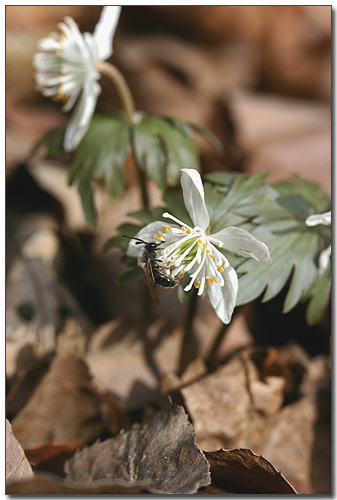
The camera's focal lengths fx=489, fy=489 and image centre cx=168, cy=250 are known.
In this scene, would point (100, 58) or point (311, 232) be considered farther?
point (100, 58)

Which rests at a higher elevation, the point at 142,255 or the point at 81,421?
the point at 142,255

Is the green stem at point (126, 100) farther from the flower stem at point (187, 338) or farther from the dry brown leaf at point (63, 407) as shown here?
the dry brown leaf at point (63, 407)

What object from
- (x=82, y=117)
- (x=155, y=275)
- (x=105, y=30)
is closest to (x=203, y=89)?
(x=105, y=30)

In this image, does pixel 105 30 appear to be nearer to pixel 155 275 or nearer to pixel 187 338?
pixel 155 275

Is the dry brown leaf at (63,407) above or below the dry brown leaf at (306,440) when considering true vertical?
above

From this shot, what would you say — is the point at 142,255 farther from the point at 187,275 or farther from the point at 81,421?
the point at 81,421

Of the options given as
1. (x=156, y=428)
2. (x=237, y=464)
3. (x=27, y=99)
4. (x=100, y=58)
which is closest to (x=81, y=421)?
(x=156, y=428)

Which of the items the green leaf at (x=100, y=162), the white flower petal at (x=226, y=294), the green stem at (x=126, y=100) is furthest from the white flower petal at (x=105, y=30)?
the white flower petal at (x=226, y=294)
